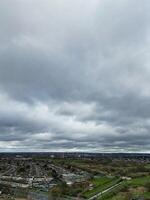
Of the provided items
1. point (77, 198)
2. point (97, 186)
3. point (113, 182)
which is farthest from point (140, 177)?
point (77, 198)

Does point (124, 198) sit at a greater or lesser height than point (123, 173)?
lesser

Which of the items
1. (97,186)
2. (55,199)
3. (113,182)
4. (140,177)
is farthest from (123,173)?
(55,199)

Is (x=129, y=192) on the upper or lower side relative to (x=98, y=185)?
lower

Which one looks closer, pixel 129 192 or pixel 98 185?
pixel 129 192

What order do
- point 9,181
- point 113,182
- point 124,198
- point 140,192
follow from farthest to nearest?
point 9,181
point 113,182
point 140,192
point 124,198

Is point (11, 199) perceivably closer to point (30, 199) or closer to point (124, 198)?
point (30, 199)

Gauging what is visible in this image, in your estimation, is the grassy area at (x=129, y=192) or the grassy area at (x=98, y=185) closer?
the grassy area at (x=129, y=192)

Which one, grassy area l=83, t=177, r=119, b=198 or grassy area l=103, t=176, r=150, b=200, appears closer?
grassy area l=103, t=176, r=150, b=200

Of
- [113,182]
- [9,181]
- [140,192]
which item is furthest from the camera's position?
[9,181]

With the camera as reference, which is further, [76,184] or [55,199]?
[76,184]

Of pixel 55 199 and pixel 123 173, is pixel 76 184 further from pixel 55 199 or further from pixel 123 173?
pixel 123 173
